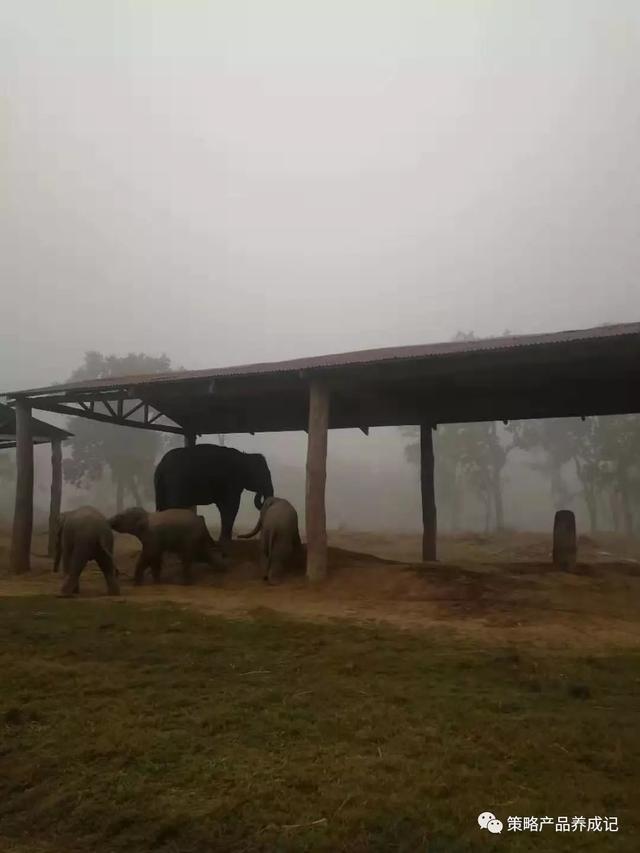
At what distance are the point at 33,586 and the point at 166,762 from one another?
26.7 ft

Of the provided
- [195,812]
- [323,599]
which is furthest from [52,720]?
[323,599]

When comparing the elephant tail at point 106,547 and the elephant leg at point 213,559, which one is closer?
the elephant tail at point 106,547

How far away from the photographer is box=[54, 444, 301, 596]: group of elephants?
9305 millimetres

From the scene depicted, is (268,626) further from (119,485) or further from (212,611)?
(119,485)

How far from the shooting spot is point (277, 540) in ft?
36.3

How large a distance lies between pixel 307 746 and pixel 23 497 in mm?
10963

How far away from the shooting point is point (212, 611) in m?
7.87

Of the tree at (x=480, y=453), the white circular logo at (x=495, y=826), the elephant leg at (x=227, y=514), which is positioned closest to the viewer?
the white circular logo at (x=495, y=826)

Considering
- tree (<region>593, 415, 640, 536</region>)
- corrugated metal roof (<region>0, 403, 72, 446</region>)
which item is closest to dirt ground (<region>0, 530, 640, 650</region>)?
corrugated metal roof (<region>0, 403, 72, 446</region>)

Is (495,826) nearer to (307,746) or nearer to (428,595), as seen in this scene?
(307,746)

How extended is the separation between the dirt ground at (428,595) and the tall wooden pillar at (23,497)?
14.4 inches

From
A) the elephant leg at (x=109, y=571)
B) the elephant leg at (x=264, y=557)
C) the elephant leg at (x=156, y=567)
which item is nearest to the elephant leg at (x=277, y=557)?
the elephant leg at (x=264, y=557)

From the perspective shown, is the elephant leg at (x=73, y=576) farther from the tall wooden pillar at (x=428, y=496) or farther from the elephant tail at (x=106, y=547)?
the tall wooden pillar at (x=428, y=496)

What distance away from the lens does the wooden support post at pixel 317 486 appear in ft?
34.0
